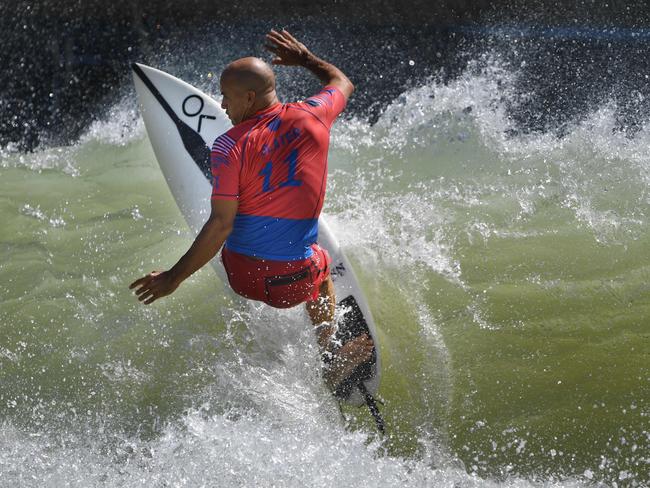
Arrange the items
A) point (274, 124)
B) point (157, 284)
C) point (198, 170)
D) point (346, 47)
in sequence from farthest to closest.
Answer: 1. point (346, 47)
2. point (198, 170)
3. point (274, 124)
4. point (157, 284)

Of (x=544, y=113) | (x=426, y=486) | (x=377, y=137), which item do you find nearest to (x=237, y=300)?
(x=426, y=486)

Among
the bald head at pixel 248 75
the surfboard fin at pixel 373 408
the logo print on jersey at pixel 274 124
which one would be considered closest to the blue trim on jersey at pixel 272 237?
the logo print on jersey at pixel 274 124

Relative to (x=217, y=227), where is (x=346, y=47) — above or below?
below

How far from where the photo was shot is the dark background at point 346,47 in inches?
285

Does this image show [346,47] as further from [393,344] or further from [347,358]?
[347,358]

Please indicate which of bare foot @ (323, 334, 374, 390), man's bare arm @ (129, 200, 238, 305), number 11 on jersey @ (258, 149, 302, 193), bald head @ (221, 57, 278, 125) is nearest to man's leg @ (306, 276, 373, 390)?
bare foot @ (323, 334, 374, 390)

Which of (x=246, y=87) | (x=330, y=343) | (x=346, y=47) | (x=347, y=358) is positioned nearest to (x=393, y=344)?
(x=347, y=358)

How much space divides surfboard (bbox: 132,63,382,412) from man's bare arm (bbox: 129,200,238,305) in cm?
107

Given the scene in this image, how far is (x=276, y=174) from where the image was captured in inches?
111

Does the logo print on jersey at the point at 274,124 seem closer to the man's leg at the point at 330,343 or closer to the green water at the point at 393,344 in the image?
the man's leg at the point at 330,343

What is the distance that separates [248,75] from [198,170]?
1387 millimetres

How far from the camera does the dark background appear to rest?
7250 mm

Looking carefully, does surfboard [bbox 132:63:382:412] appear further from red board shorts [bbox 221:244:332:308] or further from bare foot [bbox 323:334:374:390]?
red board shorts [bbox 221:244:332:308]

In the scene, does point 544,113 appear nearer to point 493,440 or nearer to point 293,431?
point 493,440
